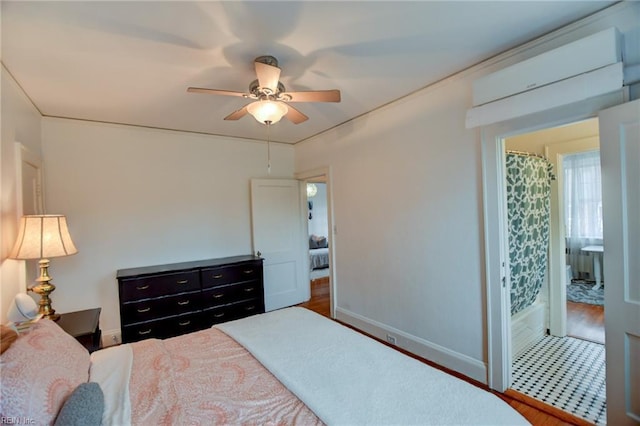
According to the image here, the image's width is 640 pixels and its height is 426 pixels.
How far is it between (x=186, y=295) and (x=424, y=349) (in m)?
2.56

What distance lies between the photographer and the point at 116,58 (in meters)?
1.99

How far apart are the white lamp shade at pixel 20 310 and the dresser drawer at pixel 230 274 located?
1619mm

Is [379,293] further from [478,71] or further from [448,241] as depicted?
[478,71]

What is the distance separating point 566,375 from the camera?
2.45 meters

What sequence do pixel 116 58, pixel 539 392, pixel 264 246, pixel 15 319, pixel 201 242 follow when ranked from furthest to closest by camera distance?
pixel 264 246
pixel 201 242
pixel 539 392
pixel 116 58
pixel 15 319

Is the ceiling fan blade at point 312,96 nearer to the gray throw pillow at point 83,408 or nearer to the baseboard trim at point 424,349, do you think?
the gray throw pillow at point 83,408

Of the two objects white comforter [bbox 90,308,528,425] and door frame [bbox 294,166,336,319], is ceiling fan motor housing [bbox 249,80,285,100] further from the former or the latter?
door frame [bbox 294,166,336,319]

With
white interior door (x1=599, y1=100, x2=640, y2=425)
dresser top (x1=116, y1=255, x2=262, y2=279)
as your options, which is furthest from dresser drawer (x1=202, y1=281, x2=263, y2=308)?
white interior door (x1=599, y1=100, x2=640, y2=425)

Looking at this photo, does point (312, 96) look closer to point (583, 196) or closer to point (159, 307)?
point (159, 307)

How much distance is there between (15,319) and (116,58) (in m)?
1.78

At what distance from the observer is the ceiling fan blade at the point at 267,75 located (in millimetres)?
1796

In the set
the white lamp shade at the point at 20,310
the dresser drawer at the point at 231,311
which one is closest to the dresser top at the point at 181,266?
the dresser drawer at the point at 231,311

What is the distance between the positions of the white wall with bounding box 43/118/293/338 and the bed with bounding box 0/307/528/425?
1.92 m

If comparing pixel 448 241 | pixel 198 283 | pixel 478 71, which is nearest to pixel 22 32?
pixel 198 283
